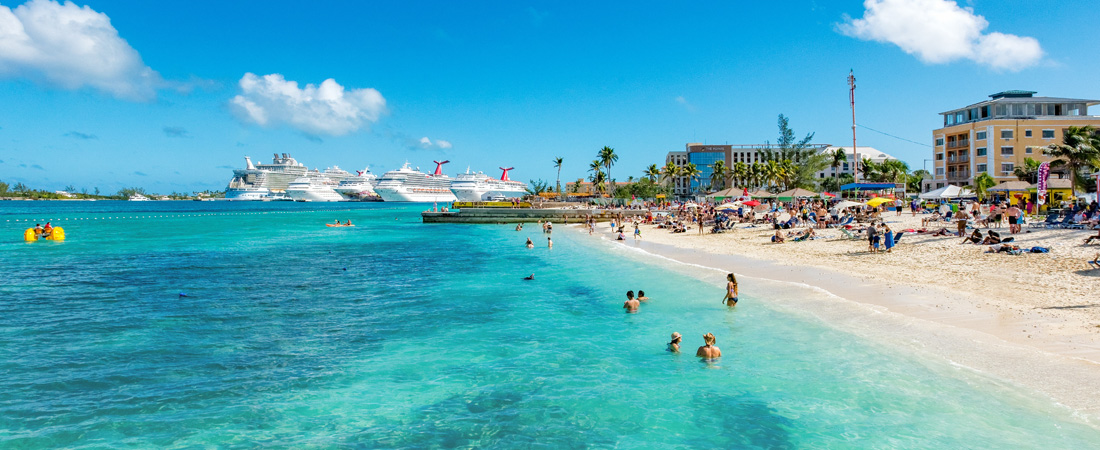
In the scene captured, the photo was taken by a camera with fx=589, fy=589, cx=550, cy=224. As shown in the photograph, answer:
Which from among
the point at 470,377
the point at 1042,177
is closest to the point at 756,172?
the point at 1042,177

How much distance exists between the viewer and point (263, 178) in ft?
583

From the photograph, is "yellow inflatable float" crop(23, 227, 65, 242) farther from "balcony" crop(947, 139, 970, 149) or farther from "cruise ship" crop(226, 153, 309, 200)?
"cruise ship" crop(226, 153, 309, 200)

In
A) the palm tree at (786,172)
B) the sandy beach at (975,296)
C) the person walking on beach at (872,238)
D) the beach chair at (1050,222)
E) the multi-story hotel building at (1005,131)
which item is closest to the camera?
the sandy beach at (975,296)

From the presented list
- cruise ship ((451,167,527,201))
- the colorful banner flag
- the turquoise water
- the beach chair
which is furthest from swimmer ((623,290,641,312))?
cruise ship ((451,167,527,201))

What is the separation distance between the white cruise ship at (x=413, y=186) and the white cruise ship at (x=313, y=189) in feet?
69.7

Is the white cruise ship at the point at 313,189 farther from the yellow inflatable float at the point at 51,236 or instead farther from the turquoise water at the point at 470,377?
the turquoise water at the point at 470,377

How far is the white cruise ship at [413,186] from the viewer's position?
156 m

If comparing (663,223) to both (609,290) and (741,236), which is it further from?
(609,290)

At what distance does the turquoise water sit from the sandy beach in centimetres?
83

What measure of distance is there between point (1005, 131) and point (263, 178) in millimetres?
178099

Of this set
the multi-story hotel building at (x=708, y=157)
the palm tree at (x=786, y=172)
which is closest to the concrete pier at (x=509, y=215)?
the palm tree at (x=786, y=172)

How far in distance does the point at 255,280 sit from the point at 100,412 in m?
13.7

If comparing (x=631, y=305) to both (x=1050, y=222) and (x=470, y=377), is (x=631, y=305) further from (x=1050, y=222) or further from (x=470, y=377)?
(x=1050, y=222)

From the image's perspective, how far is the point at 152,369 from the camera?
10391 millimetres
